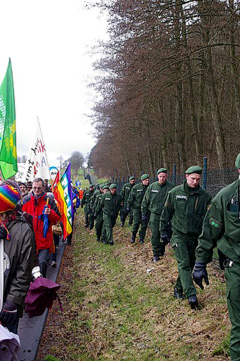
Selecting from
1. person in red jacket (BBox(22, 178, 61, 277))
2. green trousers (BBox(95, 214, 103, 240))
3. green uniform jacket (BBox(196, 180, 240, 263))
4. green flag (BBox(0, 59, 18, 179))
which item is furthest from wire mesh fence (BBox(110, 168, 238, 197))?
green trousers (BBox(95, 214, 103, 240))

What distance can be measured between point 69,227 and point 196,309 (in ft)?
18.4

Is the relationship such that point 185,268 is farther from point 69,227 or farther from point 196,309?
Result: point 69,227

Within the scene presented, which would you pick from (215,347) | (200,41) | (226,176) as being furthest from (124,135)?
(215,347)

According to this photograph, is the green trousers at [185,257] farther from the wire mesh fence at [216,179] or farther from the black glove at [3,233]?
the black glove at [3,233]

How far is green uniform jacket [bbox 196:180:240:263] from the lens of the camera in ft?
11.7

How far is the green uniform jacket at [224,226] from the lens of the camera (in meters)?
3.57

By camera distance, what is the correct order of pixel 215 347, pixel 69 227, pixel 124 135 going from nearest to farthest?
pixel 215 347, pixel 69 227, pixel 124 135


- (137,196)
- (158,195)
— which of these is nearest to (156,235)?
(158,195)

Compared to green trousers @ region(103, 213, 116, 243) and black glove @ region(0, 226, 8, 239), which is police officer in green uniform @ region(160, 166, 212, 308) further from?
green trousers @ region(103, 213, 116, 243)

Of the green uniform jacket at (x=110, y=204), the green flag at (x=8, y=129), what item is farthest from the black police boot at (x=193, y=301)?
the green uniform jacket at (x=110, y=204)

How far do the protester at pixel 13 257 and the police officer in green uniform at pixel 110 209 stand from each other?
929 centimetres

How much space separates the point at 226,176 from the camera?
27.0 ft

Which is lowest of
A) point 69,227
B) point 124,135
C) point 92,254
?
point 92,254

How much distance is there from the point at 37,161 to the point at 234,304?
6.82m
